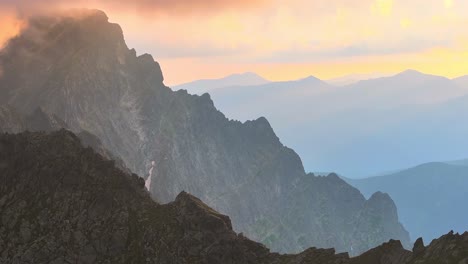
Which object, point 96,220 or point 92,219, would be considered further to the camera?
point 92,219

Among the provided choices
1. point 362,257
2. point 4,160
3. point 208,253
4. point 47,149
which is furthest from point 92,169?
point 362,257

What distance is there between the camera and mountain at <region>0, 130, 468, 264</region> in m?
143

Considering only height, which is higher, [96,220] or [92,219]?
[92,219]

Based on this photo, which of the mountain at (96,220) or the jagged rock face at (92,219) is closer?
the mountain at (96,220)

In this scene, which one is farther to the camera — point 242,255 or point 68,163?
point 68,163

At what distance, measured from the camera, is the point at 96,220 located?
156 m

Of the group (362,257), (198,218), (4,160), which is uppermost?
(4,160)

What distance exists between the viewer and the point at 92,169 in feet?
556

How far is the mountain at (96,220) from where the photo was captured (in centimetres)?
14312

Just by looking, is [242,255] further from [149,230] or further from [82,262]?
[82,262]

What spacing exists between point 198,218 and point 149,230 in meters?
13.5

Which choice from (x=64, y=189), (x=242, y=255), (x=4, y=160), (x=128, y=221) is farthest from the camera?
(x=4, y=160)

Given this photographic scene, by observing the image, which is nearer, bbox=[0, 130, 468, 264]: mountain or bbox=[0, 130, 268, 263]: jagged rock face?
bbox=[0, 130, 468, 264]: mountain

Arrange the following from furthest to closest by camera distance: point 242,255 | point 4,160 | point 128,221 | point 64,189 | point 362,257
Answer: point 4,160, point 64,189, point 128,221, point 242,255, point 362,257
